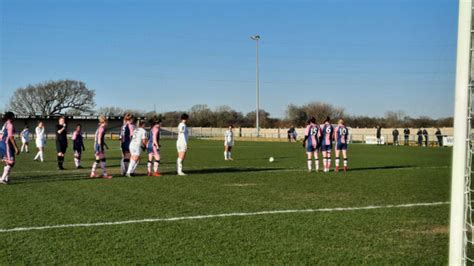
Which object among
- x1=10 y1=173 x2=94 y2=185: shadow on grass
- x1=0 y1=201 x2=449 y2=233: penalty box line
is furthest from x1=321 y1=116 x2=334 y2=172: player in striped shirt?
x1=10 y1=173 x2=94 y2=185: shadow on grass

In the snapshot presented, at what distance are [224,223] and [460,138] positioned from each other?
405 centimetres

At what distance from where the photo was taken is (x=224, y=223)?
753 cm

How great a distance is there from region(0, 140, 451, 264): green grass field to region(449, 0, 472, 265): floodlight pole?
1.17 metres

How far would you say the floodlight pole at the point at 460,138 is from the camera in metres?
4.34

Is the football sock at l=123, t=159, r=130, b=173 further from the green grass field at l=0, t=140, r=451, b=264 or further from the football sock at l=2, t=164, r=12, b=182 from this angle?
the football sock at l=2, t=164, r=12, b=182

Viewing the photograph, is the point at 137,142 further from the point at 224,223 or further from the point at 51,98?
the point at 51,98

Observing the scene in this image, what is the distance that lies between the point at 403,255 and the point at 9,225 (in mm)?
5561

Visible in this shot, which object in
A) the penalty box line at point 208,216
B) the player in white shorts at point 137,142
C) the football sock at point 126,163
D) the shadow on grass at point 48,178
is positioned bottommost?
the shadow on grass at point 48,178

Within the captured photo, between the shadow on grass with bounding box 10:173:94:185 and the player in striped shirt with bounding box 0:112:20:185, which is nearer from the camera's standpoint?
the player in striped shirt with bounding box 0:112:20:185

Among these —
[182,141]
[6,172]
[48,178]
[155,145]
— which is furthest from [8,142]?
[182,141]

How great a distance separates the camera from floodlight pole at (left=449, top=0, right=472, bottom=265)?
4.34 meters

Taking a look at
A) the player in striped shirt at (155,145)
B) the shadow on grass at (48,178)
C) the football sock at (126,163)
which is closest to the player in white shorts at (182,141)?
the player in striped shirt at (155,145)

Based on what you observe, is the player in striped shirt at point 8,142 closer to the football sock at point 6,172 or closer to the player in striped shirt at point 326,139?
the football sock at point 6,172

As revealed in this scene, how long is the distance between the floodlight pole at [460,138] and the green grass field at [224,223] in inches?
46.1
